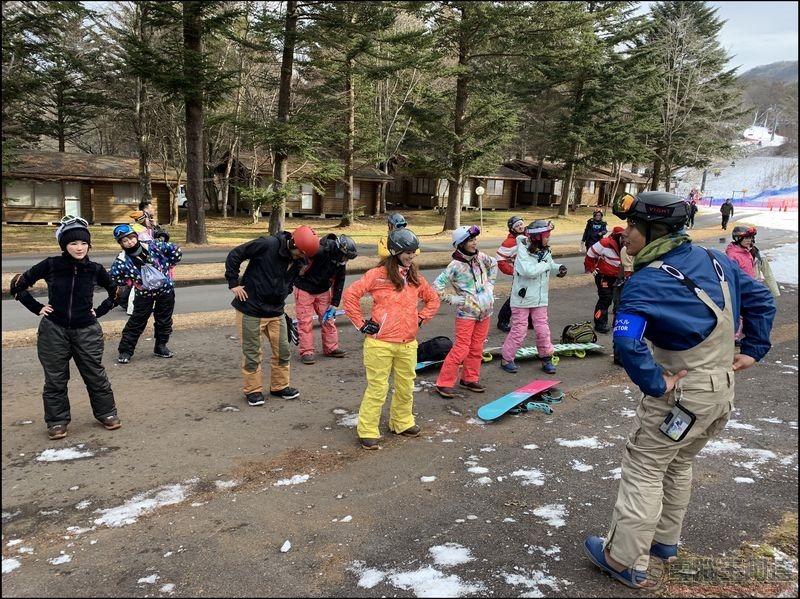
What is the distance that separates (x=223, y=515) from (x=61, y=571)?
919mm

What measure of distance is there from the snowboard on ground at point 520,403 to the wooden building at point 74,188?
27.9 m

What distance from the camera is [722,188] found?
71.9 meters

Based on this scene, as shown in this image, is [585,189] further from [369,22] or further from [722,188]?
[369,22]

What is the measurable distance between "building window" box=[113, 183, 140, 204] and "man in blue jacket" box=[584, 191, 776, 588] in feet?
104

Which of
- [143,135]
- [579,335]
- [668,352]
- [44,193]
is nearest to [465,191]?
[143,135]

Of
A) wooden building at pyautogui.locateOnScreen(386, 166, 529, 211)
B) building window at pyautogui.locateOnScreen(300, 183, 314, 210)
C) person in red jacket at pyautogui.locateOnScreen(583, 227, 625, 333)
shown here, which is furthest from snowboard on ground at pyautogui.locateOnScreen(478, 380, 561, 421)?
wooden building at pyautogui.locateOnScreen(386, 166, 529, 211)

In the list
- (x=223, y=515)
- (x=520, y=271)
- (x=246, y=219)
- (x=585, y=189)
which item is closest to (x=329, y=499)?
(x=223, y=515)

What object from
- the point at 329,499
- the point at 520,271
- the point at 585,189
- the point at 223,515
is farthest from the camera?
the point at 585,189

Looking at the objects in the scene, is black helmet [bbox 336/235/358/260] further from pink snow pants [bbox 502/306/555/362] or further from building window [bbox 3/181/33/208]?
building window [bbox 3/181/33/208]

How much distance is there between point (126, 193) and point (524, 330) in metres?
29.0

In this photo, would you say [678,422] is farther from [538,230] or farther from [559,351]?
[559,351]

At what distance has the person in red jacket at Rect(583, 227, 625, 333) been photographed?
27.5 ft

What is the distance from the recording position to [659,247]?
9.40ft

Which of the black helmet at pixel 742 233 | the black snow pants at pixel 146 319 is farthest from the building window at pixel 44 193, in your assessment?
the black helmet at pixel 742 233
